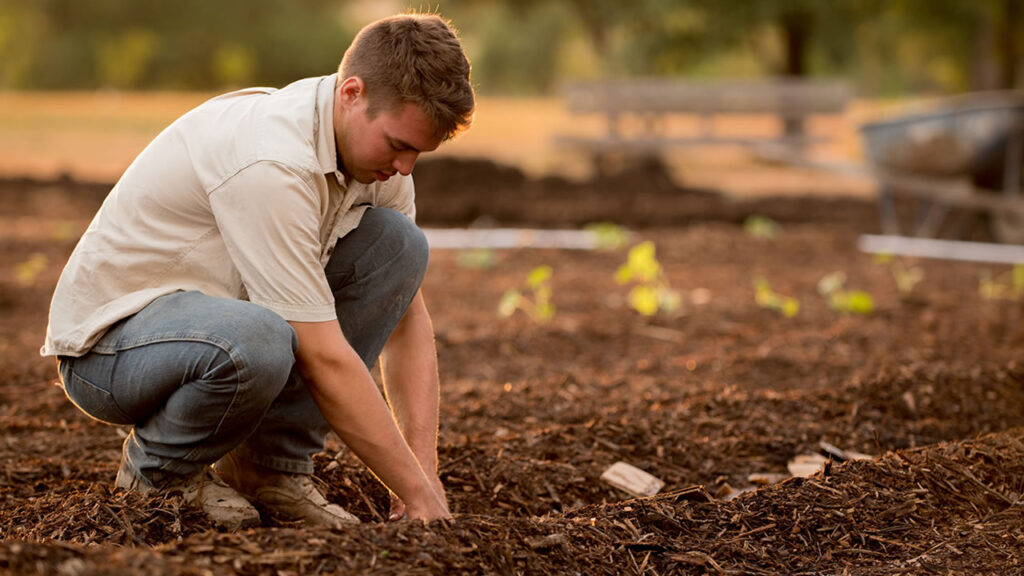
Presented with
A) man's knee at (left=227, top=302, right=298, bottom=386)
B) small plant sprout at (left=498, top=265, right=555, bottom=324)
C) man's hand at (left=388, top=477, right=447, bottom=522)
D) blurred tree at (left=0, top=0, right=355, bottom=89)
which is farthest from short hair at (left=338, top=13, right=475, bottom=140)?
blurred tree at (left=0, top=0, right=355, bottom=89)

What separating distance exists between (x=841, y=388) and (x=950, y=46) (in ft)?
44.5

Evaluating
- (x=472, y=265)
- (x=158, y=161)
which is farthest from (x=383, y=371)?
(x=472, y=265)

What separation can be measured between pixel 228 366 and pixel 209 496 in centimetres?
43

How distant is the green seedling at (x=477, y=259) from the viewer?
23.2 ft

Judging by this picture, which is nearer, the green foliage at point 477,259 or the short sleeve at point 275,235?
the short sleeve at point 275,235

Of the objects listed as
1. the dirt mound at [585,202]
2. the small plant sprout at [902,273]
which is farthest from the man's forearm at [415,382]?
the dirt mound at [585,202]

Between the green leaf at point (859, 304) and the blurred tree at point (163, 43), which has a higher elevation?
the blurred tree at point (163, 43)

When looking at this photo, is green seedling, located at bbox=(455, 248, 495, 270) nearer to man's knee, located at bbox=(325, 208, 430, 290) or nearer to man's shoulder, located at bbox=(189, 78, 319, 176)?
man's knee, located at bbox=(325, 208, 430, 290)

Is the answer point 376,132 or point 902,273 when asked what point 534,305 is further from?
point 376,132

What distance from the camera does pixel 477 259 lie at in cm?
709

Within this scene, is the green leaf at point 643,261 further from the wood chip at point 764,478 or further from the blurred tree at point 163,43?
the blurred tree at point 163,43

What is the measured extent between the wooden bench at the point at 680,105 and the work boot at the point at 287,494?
11.5 m

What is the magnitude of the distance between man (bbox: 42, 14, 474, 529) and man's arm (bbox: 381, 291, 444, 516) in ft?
0.04

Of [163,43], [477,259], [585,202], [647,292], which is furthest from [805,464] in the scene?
[163,43]
